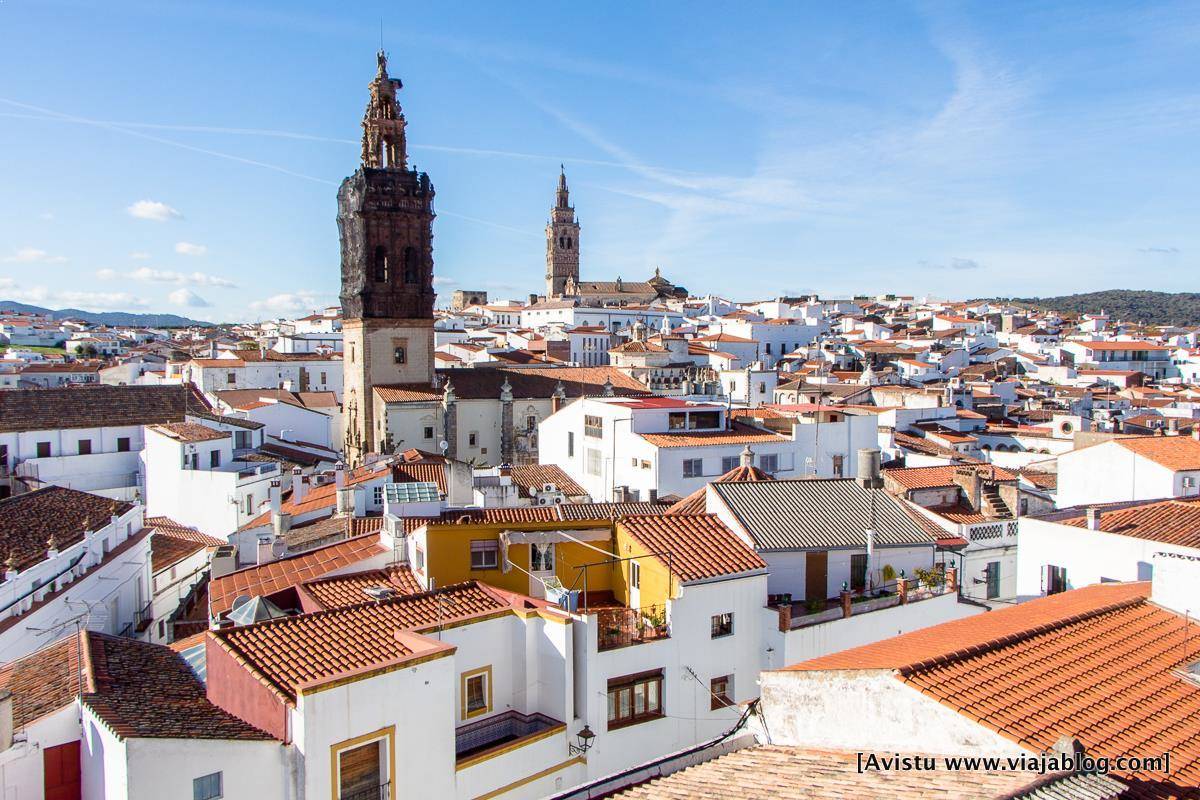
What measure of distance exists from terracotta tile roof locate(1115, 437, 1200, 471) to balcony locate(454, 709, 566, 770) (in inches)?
746

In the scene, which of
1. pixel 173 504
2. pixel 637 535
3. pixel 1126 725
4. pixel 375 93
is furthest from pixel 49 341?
Answer: pixel 1126 725

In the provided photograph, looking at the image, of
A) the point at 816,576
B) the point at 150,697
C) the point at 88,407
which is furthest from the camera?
the point at 88,407

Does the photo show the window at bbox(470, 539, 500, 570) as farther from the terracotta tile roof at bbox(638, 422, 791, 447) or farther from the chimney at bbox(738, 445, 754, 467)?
the terracotta tile roof at bbox(638, 422, 791, 447)

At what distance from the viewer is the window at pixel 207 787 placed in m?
9.31

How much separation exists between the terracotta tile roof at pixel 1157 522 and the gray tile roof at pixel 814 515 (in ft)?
9.99

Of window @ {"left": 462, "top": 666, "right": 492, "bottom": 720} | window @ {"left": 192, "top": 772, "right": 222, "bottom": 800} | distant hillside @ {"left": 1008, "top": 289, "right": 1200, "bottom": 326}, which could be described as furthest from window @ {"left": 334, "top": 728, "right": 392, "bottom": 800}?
distant hillside @ {"left": 1008, "top": 289, "right": 1200, "bottom": 326}

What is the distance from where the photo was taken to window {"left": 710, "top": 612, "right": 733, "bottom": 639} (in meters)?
14.6

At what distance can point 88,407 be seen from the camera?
39062mm

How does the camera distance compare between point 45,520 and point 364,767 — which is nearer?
point 364,767

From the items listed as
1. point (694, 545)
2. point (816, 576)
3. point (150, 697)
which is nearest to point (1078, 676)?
point (694, 545)

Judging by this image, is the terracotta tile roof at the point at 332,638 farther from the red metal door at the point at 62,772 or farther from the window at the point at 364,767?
the red metal door at the point at 62,772

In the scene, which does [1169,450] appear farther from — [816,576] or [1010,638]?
[1010,638]

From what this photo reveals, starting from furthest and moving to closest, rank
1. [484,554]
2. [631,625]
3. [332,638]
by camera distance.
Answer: [484,554]
[631,625]
[332,638]

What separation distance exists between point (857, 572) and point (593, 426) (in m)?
15.8
